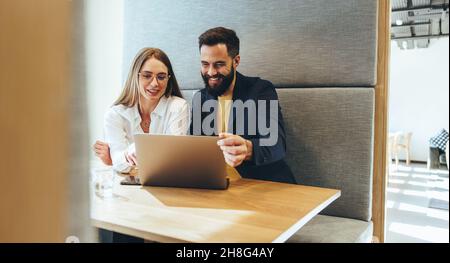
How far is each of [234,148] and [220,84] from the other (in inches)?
8.9

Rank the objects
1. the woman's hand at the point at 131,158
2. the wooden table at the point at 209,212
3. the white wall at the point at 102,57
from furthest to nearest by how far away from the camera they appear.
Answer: the woman's hand at the point at 131,158
the white wall at the point at 102,57
the wooden table at the point at 209,212

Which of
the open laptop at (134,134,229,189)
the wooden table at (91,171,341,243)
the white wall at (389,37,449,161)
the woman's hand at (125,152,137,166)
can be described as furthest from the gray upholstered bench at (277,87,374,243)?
the white wall at (389,37,449,161)

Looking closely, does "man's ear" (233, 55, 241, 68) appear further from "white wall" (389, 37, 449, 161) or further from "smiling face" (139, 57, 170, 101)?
"white wall" (389, 37, 449, 161)

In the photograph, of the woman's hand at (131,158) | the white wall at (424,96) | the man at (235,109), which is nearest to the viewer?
the woman's hand at (131,158)

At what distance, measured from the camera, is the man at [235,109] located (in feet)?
3.18

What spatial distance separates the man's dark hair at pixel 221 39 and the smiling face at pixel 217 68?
12 mm

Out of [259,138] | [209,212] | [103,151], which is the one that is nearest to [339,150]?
[259,138]

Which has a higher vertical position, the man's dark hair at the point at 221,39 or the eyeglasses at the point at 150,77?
the man's dark hair at the point at 221,39

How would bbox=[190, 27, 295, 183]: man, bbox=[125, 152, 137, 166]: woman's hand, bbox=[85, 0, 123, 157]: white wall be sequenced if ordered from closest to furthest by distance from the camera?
bbox=[85, 0, 123, 157]: white wall, bbox=[125, 152, 137, 166]: woman's hand, bbox=[190, 27, 295, 183]: man

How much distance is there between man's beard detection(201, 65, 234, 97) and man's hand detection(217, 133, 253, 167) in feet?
0.46

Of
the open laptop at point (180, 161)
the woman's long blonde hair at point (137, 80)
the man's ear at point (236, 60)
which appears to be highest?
the man's ear at point (236, 60)

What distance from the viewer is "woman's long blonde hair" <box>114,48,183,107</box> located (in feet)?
2.72

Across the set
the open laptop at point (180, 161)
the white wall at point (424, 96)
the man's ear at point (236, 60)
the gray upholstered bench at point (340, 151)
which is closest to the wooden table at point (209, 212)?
the open laptop at point (180, 161)

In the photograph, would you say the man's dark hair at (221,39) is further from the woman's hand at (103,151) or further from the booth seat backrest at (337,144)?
the woman's hand at (103,151)
